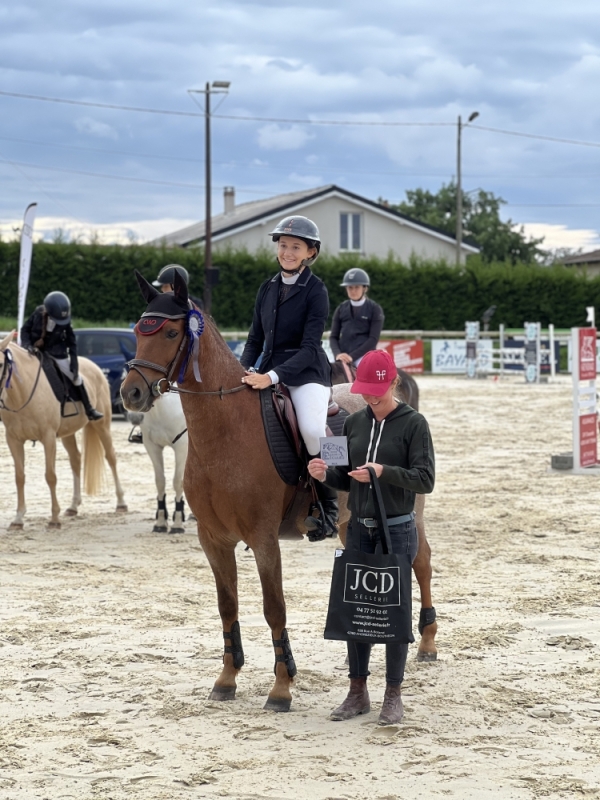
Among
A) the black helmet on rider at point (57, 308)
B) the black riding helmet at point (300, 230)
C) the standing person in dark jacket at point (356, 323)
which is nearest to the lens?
the black riding helmet at point (300, 230)

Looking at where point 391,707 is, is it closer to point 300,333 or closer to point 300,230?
point 300,333

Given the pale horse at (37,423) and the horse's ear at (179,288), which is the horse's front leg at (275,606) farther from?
the pale horse at (37,423)

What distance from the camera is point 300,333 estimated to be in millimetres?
5457

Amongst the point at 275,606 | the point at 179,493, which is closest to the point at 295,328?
the point at 275,606

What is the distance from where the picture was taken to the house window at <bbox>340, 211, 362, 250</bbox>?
4791 centimetres

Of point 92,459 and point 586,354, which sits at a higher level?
point 586,354

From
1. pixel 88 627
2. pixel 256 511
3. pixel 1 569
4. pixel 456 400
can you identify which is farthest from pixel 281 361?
pixel 456 400

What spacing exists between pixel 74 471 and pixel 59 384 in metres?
1.15

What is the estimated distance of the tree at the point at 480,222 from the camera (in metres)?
69.0

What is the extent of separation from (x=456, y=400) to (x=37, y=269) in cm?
1722

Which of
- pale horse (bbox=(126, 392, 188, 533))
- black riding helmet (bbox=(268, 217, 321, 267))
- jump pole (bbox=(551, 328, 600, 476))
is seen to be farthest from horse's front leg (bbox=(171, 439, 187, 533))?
jump pole (bbox=(551, 328, 600, 476))

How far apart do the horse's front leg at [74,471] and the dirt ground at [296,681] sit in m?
0.57

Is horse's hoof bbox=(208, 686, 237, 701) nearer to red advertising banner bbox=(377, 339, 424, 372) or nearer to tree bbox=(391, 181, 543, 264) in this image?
red advertising banner bbox=(377, 339, 424, 372)

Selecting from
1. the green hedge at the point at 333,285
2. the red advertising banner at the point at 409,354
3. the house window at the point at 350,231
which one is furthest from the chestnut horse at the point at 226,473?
the house window at the point at 350,231
